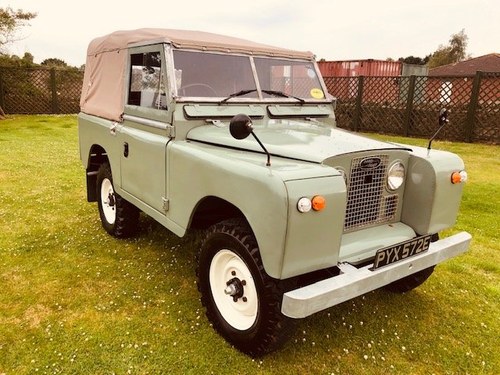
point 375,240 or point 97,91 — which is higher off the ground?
point 97,91

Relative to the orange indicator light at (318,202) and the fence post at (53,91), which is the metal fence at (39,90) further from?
the orange indicator light at (318,202)

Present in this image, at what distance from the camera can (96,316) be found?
3252mm

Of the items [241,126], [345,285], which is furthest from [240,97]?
[345,285]

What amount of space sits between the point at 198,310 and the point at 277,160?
4.81 ft

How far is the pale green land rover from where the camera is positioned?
235 centimetres

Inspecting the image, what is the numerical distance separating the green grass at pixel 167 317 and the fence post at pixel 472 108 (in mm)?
8015

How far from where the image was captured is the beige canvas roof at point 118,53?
3.67 metres

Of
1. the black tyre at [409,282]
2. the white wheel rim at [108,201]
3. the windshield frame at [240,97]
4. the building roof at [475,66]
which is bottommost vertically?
the black tyre at [409,282]

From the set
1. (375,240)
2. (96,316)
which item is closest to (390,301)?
(375,240)

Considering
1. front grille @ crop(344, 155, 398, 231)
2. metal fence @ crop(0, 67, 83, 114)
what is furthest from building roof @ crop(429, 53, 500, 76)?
front grille @ crop(344, 155, 398, 231)

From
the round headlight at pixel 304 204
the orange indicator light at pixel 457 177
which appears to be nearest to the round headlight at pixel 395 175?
the orange indicator light at pixel 457 177

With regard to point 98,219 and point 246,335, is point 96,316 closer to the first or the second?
point 246,335

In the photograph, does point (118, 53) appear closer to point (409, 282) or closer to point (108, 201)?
point (108, 201)

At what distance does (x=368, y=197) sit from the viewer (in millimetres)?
2967
